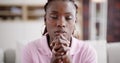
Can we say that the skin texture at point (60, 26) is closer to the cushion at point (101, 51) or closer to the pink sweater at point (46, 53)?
the pink sweater at point (46, 53)

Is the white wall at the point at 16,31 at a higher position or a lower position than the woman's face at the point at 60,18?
lower

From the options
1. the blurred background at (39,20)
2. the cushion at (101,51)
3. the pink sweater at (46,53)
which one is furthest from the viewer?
the blurred background at (39,20)

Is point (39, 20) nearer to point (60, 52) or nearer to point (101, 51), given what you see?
point (101, 51)

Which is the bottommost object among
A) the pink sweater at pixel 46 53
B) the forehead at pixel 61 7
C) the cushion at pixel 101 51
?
the cushion at pixel 101 51

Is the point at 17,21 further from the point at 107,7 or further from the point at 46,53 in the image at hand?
→ the point at 46,53

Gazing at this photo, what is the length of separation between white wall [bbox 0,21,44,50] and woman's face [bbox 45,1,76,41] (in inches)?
136

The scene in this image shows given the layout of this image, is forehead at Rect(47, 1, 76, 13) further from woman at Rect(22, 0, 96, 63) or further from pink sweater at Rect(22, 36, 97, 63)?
pink sweater at Rect(22, 36, 97, 63)

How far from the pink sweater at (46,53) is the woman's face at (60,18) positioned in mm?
158

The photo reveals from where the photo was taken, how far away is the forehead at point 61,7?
109 centimetres

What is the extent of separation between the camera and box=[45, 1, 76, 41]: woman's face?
3.51 feet

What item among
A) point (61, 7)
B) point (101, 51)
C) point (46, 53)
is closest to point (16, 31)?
point (101, 51)

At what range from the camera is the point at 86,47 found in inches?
49.2

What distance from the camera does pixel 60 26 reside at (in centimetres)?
106

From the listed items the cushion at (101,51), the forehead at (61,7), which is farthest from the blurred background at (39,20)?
the forehead at (61,7)
